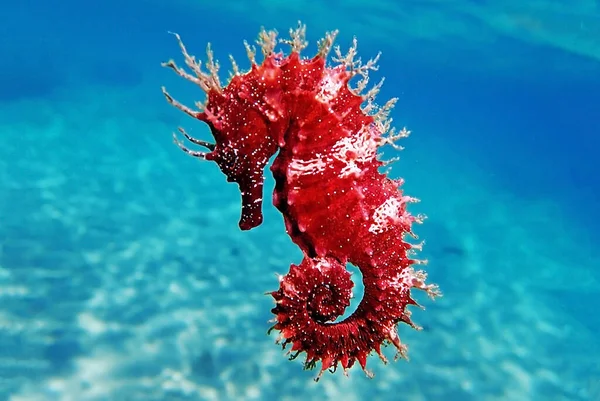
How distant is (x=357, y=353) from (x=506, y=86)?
48.2 meters

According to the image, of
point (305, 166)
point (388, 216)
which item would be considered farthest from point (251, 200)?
point (388, 216)

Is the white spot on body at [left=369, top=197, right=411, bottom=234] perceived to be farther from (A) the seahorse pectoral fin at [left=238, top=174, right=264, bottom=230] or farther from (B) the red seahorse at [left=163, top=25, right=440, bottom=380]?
(A) the seahorse pectoral fin at [left=238, top=174, right=264, bottom=230]

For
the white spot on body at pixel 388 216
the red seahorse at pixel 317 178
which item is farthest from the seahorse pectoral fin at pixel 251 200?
the white spot on body at pixel 388 216

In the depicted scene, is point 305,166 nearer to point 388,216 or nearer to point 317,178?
point 317,178

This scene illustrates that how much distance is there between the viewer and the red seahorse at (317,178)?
2107 mm

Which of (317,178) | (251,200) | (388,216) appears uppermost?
(251,200)

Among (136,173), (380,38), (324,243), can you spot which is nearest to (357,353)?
(324,243)

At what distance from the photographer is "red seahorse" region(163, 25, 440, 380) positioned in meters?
2.11

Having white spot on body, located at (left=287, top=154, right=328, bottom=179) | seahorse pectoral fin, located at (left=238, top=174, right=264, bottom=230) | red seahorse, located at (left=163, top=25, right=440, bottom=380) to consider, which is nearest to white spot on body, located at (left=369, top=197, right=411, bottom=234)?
red seahorse, located at (left=163, top=25, right=440, bottom=380)

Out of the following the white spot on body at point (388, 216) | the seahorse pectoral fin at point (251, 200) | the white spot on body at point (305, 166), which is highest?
the seahorse pectoral fin at point (251, 200)

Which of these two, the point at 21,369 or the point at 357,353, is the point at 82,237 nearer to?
the point at 21,369

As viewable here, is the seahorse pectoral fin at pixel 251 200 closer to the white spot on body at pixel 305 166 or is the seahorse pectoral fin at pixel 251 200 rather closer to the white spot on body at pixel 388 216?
the white spot on body at pixel 305 166

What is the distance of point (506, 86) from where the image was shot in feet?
148

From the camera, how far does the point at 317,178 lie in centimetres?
210
